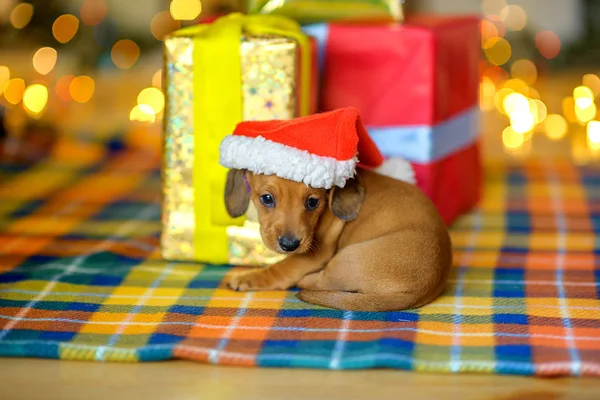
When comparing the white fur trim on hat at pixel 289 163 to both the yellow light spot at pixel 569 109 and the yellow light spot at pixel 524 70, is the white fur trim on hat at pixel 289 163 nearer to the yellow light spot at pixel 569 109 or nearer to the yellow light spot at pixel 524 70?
the yellow light spot at pixel 569 109

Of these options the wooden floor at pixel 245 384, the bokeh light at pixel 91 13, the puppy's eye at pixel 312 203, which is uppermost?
the bokeh light at pixel 91 13

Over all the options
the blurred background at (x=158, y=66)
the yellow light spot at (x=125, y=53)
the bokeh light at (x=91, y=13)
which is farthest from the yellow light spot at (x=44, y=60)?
the yellow light spot at (x=125, y=53)

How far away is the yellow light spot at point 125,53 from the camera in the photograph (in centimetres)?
498

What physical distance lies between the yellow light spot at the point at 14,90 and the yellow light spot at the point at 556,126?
2668 millimetres

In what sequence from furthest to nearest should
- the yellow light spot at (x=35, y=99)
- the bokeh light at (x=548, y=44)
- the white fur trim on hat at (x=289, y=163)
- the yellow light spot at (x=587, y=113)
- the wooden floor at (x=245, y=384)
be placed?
the bokeh light at (x=548, y=44), the yellow light spot at (x=587, y=113), the yellow light spot at (x=35, y=99), the white fur trim on hat at (x=289, y=163), the wooden floor at (x=245, y=384)

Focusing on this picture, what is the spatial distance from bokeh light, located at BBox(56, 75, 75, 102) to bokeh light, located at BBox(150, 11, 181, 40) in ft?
2.40

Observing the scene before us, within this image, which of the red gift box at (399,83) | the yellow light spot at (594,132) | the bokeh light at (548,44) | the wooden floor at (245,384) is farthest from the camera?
the bokeh light at (548,44)

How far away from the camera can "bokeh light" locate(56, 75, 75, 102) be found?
4371 mm

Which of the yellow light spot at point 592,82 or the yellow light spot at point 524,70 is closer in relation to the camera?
the yellow light spot at point 592,82

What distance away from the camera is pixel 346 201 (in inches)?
76.7

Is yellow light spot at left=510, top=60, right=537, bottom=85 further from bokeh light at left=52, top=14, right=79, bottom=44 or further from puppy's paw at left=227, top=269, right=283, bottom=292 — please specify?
puppy's paw at left=227, top=269, right=283, bottom=292

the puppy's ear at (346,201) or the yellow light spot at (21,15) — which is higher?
the yellow light spot at (21,15)

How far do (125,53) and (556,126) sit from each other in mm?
2618

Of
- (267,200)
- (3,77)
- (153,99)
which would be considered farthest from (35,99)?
(267,200)
